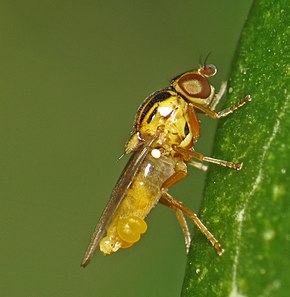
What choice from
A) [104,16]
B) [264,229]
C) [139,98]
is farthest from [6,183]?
[264,229]

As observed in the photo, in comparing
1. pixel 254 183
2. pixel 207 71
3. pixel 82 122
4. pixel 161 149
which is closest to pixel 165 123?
pixel 161 149

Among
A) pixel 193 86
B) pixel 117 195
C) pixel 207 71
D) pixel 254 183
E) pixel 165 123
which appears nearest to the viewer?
pixel 254 183

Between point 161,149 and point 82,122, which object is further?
point 82,122

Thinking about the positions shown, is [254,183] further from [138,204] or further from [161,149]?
[161,149]

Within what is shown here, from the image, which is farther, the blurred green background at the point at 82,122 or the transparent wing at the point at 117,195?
the blurred green background at the point at 82,122

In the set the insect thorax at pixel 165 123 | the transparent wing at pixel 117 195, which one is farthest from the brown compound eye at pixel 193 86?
the transparent wing at pixel 117 195

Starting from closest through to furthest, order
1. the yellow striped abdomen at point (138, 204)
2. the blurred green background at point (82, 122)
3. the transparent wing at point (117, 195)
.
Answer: the transparent wing at point (117, 195) < the yellow striped abdomen at point (138, 204) < the blurred green background at point (82, 122)

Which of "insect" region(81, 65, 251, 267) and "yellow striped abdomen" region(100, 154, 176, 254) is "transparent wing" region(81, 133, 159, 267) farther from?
"yellow striped abdomen" region(100, 154, 176, 254)

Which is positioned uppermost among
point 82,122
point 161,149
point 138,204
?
point 161,149

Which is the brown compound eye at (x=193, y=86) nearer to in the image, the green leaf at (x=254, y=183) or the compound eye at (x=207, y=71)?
the compound eye at (x=207, y=71)
